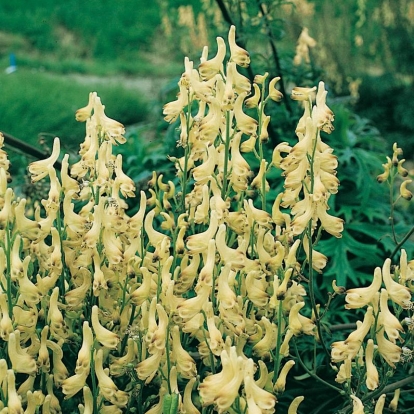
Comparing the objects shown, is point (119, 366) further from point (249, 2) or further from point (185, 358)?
point (249, 2)

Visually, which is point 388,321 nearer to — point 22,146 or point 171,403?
point 171,403

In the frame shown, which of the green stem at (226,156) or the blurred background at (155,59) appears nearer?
the green stem at (226,156)

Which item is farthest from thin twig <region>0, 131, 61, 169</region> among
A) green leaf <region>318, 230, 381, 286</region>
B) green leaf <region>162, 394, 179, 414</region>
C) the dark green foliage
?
the dark green foliage

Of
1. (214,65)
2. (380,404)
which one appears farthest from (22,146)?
(380,404)

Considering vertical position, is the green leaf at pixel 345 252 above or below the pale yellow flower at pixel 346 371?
below

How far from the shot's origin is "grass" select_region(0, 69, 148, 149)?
25.6 ft

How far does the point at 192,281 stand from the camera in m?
1.72

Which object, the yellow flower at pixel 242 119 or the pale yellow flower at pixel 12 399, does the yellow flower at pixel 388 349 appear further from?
the pale yellow flower at pixel 12 399

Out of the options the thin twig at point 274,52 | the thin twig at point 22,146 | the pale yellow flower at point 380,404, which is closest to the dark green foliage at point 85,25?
the thin twig at point 274,52

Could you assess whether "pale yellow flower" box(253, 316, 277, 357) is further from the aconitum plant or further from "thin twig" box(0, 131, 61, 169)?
"thin twig" box(0, 131, 61, 169)

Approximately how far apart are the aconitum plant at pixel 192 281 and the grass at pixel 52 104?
5675mm

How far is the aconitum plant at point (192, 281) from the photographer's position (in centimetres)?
158

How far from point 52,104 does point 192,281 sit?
7.05m

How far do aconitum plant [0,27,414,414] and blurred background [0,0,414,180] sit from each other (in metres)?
1.46
